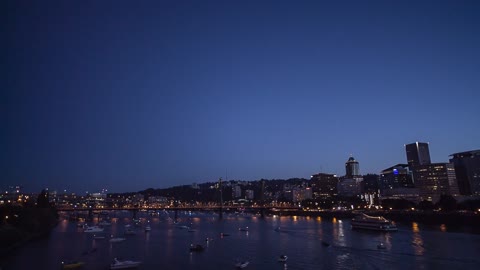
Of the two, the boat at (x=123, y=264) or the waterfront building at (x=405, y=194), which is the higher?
the waterfront building at (x=405, y=194)

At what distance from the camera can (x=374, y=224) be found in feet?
242

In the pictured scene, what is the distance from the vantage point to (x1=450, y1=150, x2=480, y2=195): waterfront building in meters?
151

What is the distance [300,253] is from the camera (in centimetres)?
4519

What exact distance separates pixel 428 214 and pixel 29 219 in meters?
94.5

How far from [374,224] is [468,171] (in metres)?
108

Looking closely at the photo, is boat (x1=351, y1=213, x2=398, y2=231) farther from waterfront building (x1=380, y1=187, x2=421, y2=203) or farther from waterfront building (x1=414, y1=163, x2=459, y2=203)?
waterfront building (x1=414, y1=163, x2=459, y2=203)

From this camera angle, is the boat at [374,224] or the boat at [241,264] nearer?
the boat at [241,264]

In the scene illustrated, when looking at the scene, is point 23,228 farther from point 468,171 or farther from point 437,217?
point 468,171

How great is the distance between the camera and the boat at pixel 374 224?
7119 centimetres

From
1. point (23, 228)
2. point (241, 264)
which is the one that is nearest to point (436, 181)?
point (241, 264)

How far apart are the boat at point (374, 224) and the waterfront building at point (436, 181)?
92.3 metres

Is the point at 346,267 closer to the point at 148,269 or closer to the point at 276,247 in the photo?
the point at 276,247

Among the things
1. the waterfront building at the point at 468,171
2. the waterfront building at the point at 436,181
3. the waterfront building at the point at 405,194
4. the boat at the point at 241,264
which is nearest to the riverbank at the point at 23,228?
the boat at the point at 241,264

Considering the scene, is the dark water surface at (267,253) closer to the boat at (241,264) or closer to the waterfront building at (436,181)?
the boat at (241,264)
